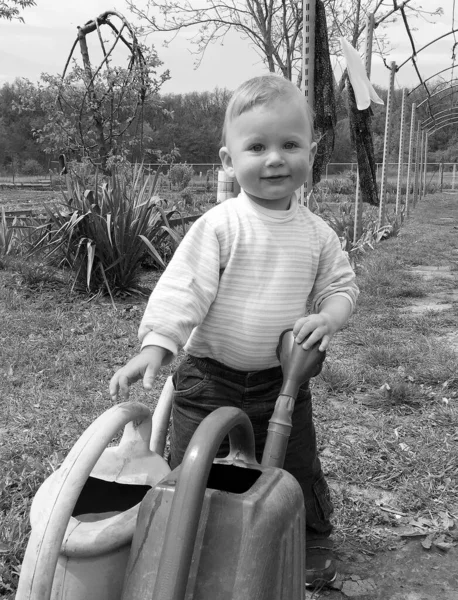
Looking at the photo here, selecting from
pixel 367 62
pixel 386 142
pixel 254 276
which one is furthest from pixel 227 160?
pixel 386 142

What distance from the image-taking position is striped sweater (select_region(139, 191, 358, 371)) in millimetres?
1420

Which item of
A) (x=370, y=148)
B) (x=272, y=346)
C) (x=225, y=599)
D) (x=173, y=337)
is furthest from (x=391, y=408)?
(x=370, y=148)

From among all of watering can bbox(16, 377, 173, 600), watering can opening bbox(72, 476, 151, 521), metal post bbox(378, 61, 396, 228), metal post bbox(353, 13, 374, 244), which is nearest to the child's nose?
watering can bbox(16, 377, 173, 600)

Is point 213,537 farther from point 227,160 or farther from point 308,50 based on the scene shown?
point 308,50

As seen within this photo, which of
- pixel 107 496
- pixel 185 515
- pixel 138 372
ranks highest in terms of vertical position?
pixel 138 372

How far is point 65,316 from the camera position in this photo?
4.34 metres

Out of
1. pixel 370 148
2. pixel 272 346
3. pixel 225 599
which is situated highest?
pixel 370 148

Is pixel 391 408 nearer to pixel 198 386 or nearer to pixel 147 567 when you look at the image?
pixel 198 386

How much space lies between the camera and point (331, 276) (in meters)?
1.57

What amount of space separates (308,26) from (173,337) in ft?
10.9

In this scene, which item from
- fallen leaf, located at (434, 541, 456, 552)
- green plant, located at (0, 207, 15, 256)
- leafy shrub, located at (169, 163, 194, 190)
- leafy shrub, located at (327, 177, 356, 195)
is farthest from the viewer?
leafy shrub, located at (327, 177, 356, 195)

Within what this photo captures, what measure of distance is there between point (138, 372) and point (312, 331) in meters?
0.35

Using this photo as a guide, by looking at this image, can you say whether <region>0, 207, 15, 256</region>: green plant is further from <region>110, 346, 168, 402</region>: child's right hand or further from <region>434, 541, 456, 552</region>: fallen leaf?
<region>110, 346, 168, 402</region>: child's right hand

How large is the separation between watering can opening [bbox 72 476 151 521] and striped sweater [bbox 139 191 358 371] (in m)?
0.38
